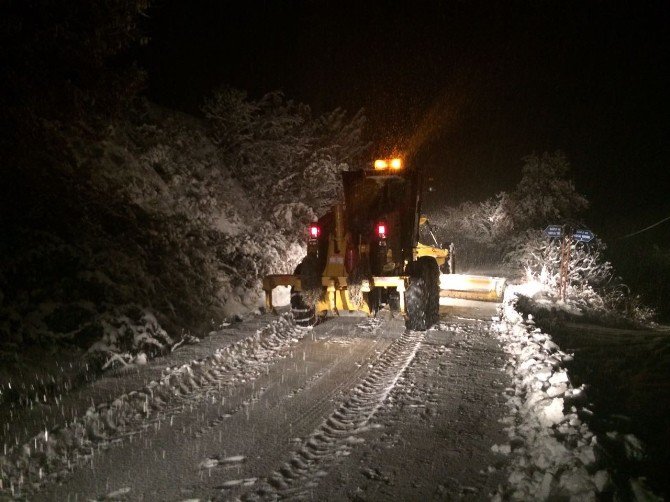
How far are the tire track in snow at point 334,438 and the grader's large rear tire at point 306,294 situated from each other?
1836mm

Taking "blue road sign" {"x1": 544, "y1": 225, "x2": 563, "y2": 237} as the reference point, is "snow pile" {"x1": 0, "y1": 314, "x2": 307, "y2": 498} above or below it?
below

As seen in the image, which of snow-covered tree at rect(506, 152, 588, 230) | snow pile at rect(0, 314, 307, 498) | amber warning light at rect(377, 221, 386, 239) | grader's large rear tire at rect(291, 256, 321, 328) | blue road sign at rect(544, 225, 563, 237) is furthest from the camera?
snow-covered tree at rect(506, 152, 588, 230)

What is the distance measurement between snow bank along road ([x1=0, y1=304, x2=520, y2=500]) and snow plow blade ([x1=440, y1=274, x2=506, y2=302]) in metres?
5.19

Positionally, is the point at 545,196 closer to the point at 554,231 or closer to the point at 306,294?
the point at 554,231

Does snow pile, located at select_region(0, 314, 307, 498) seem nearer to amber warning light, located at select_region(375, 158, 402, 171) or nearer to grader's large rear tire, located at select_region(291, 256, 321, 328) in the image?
grader's large rear tire, located at select_region(291, 256, 321, 328)

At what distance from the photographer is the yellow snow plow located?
331 inches

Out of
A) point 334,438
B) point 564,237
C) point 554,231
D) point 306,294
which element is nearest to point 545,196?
point 564,237

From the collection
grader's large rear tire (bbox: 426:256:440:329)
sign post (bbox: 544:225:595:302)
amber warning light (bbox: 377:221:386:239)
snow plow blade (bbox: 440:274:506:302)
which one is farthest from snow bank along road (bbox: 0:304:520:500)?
sign post (bbox: 544:225:595:302)

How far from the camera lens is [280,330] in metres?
9.15

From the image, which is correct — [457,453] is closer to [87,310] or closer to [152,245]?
[87,310]

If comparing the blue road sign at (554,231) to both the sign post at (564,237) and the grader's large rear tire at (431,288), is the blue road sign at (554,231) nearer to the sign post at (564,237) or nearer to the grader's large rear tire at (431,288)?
the sign post at (564,237)

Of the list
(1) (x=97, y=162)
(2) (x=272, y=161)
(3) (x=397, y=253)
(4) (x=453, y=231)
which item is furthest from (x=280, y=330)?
(4) (x=453, y=231)

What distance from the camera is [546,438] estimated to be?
4.42m

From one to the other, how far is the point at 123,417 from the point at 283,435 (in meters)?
1.73
